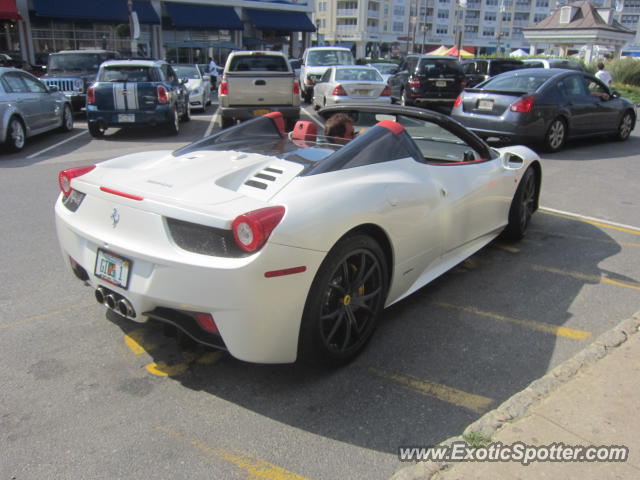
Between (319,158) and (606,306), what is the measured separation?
250 cm

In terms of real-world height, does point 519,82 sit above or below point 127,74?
above

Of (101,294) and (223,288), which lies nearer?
(223,288)

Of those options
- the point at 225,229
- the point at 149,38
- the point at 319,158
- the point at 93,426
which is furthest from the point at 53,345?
the point at 149,38

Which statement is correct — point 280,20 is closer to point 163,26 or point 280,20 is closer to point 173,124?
point 163,26

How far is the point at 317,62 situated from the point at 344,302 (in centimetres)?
1953

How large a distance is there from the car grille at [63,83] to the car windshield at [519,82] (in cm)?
1046

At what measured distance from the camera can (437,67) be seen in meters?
17.6

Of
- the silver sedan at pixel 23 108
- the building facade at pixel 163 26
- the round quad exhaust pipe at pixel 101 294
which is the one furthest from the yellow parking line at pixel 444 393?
the building facade at pixel 163 26

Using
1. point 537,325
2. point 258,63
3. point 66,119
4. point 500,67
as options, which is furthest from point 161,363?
point 500,67

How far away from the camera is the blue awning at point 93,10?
101 feet

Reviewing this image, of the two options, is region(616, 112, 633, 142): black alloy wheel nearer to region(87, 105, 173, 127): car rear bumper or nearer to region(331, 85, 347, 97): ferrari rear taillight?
region(331, 85, 347, 97): ferrari rear taillight

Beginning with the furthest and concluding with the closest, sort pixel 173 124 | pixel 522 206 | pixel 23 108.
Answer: pixel 173 124 → pixel 23 108 → pixel 522 206

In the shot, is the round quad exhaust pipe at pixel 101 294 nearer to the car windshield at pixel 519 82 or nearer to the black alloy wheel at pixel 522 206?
the black alloy wheel at pixel 522 206

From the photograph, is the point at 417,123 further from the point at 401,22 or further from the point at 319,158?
the point at 401,22
